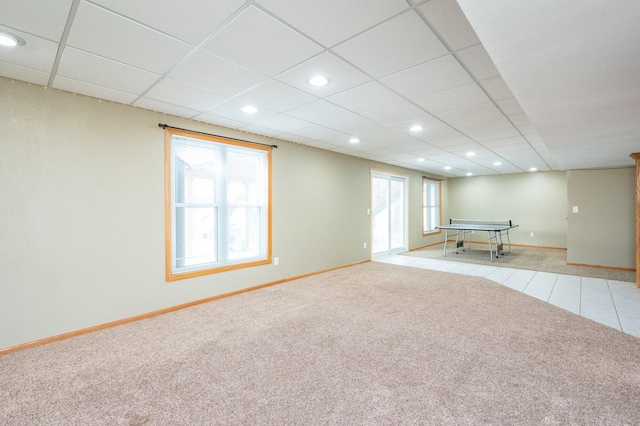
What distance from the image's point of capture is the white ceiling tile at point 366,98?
8.92ft

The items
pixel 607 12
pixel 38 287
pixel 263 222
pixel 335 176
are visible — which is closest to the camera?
pixel 607 12

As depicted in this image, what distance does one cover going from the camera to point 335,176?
5.75 meters

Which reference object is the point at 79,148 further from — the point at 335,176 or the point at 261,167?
the point at 335,176

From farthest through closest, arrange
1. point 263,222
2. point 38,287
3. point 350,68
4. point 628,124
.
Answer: point 263,222, point 628,124, point 38,287, point 350,68

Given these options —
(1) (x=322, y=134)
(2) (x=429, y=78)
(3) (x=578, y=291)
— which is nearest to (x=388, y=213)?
(1) (x=322, y=134)

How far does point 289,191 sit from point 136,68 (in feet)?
9.35

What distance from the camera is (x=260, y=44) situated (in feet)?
6.52

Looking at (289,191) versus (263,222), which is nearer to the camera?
(263,222)

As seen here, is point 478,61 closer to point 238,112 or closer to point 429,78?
point 429,78

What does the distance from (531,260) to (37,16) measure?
8.69 meters

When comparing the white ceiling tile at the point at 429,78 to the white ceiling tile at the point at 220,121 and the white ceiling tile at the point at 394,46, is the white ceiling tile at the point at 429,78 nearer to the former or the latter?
the white ceiling tile at the point at 394,46

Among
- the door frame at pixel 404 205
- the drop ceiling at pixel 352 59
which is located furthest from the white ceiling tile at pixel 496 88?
the door frame at pixel 404 205

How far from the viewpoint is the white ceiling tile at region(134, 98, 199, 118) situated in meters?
3.10

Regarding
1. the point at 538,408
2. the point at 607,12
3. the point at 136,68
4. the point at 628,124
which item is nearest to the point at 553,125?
the point at 628,124
